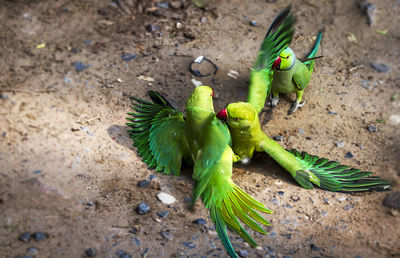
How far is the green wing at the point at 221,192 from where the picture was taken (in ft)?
9.57

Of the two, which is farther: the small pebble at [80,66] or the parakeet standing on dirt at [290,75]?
the small pebble at [80,66]

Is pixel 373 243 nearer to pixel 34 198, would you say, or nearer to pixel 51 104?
pixel 34 198

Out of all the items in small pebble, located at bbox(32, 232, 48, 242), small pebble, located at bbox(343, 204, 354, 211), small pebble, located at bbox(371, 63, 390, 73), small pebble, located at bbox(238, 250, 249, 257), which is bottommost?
small pebble, located at bbox(32, 232, 48, 242)

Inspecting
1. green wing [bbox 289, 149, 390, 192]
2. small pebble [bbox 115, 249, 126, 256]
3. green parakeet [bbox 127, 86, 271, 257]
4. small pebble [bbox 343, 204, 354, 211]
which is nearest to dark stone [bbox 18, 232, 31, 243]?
small pebble [bbox 115, 249, 126, 256]

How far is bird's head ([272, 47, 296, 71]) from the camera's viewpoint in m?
3.85

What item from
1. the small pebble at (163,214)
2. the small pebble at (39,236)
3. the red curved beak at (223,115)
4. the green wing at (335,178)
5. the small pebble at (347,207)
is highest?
the red curved beak at (223,115)

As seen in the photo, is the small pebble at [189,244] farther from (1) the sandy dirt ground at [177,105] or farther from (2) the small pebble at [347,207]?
(2) the small pebble at [347,207]

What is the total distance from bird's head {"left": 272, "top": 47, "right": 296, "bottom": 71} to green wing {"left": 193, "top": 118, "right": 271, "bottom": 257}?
1.05 meters

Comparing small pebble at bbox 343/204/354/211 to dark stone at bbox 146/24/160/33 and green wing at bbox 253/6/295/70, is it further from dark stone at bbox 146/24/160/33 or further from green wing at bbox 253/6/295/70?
dark stone at bbox 146/24/160/33

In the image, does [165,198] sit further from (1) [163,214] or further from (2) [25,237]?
(2) [25,237]

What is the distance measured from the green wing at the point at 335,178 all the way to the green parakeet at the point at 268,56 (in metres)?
0.68

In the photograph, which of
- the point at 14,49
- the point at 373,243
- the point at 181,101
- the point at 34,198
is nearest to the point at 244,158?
the point at 181,101

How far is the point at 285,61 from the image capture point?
3889 millimetres

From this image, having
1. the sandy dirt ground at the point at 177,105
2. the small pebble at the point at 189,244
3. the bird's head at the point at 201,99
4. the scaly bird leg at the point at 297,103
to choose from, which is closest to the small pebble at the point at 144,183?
the sandy dirt ground at the point at 177,105
